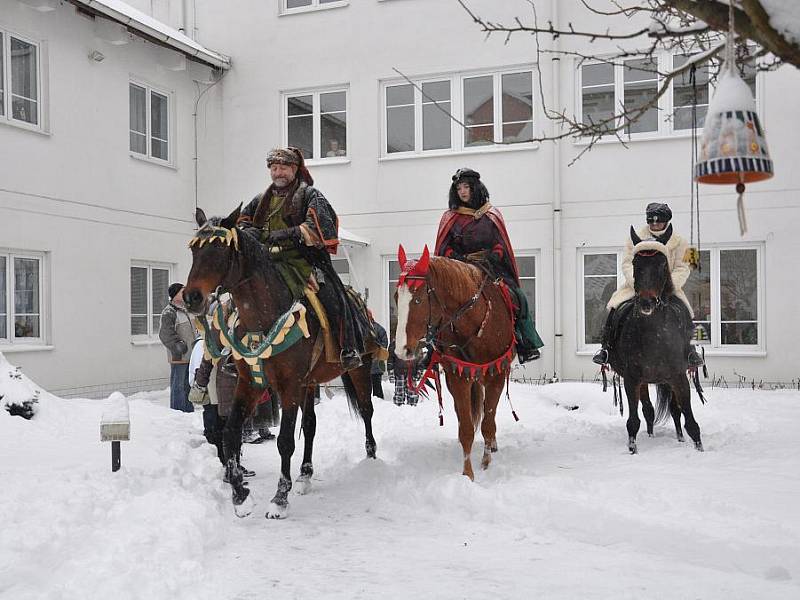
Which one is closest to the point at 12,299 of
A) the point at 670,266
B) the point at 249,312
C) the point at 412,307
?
the point at 249,312

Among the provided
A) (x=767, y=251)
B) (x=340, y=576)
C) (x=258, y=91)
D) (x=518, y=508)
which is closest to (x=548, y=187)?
(x=767, y=251)

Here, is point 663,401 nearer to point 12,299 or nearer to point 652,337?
point 652,337

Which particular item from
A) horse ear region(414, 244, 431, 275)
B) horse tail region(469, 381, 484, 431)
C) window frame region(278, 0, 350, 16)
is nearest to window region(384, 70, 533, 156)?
window frame region(278, 0, 350, 16)

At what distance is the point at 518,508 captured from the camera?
18.1 feet

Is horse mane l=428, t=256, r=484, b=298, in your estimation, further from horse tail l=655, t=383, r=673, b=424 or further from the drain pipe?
the drain pipe

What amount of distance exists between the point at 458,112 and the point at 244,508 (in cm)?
1043

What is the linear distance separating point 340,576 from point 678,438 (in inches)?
183

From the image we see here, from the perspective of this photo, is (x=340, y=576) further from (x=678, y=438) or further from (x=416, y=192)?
(x=416, y=192)

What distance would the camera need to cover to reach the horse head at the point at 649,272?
7133 mm

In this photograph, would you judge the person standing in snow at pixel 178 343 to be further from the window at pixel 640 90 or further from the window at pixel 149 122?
→ the window at pixel 640 90

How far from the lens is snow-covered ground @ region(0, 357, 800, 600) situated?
4148 mm

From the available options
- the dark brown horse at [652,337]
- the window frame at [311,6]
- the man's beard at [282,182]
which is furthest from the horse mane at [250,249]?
the window frame at [311,6]

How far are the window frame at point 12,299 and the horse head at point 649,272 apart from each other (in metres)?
9.45

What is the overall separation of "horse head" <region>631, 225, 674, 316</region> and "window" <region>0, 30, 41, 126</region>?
978 centimetres
